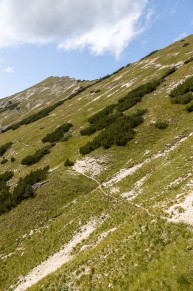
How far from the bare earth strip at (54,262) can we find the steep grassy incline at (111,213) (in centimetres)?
12

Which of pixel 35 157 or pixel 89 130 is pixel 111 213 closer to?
pixel 35 157

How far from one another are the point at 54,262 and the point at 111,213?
7584 mm

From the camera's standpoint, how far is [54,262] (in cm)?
2538

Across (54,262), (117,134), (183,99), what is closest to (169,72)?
(183,99)

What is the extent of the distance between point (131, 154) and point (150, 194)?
13.6m

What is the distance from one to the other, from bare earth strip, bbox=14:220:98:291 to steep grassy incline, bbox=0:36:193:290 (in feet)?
0.40

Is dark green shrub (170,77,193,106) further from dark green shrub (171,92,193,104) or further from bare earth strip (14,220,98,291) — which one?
bare earth strip (14,220,98,291)

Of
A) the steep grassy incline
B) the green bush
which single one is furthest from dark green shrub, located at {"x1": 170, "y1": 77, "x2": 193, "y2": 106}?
the green bush

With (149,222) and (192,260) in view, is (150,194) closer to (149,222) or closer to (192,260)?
(149,222)

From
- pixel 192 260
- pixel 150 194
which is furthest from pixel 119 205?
pixel 192 260

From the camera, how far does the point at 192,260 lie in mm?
16672

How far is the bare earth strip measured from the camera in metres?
24.1

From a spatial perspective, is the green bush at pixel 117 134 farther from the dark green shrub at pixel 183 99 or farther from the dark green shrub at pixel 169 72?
the dark green shrub at pixel 169 72

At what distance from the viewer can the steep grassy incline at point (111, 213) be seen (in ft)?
61.8
